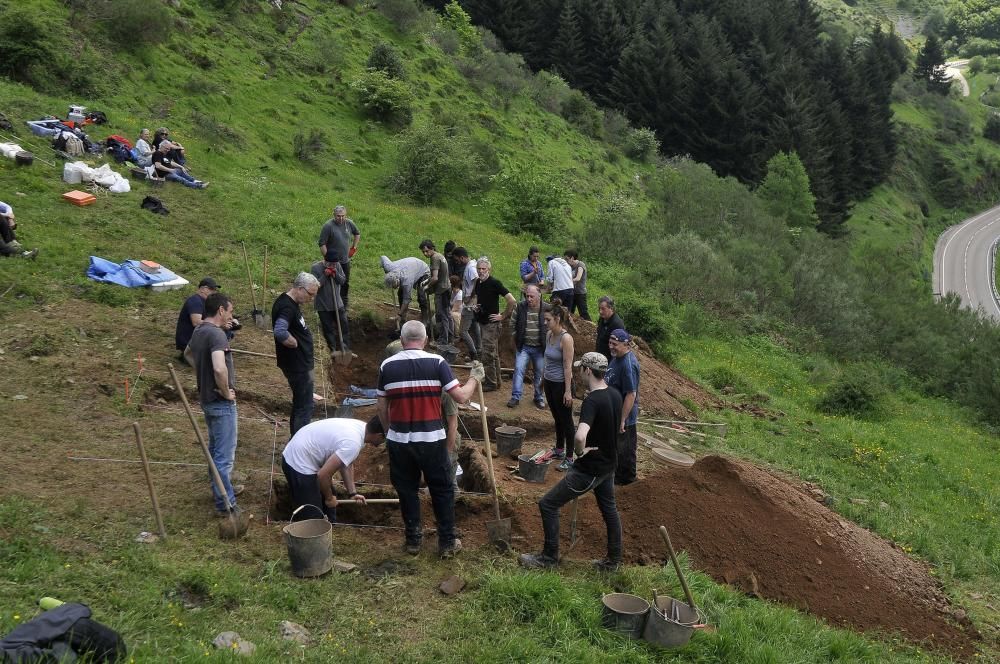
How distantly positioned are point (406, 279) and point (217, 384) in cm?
534

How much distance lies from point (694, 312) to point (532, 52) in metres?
35.4

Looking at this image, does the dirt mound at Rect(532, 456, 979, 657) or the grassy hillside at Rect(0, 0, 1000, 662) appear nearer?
the grassy hillside at Rect(0, 0, 1000, 662)

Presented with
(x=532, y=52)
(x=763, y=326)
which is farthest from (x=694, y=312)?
(x=532, y=52)

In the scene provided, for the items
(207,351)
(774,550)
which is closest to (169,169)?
(207,351)

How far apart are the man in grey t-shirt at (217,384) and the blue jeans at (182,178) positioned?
447 inches

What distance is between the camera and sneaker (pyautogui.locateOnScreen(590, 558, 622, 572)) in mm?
6145

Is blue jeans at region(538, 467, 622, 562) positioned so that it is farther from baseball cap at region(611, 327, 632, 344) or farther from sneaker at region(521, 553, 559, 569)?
baseball cap at region(611, 327, 632, 344)

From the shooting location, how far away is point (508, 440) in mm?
8898

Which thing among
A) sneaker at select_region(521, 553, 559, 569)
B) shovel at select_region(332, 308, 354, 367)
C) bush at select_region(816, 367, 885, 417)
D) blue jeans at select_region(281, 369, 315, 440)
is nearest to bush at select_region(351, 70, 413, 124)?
shovel at select_region(332, 308, 354, 367)

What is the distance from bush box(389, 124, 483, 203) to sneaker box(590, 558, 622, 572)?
18936mm

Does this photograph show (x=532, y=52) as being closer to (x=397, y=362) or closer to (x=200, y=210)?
(x=200, y=210)

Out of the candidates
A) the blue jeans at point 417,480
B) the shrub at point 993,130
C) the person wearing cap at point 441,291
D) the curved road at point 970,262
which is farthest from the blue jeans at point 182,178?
the shrub at point 993,130

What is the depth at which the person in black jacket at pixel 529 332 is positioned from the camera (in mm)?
9523

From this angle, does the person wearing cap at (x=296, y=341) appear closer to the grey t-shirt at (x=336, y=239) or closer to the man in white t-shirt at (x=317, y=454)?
the man in white t-shirt at (x=317, y=454)
